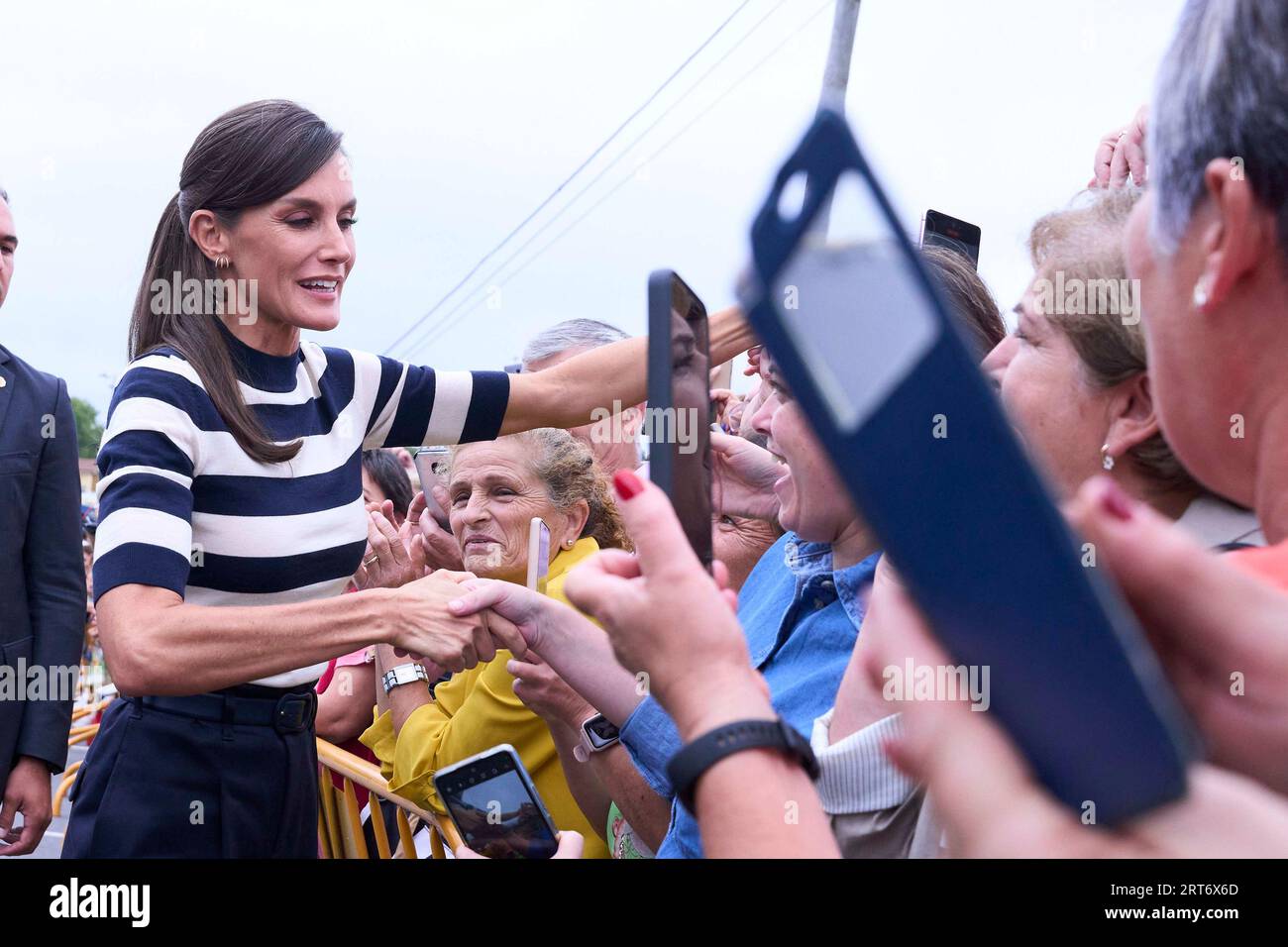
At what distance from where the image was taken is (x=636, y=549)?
0.82m

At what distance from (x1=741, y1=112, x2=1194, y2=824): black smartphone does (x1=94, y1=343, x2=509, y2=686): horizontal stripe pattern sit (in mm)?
1585

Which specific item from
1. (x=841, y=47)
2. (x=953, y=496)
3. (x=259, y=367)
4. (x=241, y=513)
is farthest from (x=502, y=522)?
(x=841, y=47)

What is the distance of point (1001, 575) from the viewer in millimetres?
506

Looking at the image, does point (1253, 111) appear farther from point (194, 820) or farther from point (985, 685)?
point (194, 820)

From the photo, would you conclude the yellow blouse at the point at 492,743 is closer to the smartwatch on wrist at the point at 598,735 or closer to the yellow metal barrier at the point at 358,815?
the yellow metal barrier at the point at 358,815

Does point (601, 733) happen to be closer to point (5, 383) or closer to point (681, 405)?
point (681, 405)

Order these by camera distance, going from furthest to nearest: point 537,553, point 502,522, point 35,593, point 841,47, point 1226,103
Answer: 1. point 841,47
2. point 502,522
3. point 35,593
4. point 537,553
5. point 1226,103

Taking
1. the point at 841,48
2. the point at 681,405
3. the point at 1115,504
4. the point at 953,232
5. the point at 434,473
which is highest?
the point at 841,48

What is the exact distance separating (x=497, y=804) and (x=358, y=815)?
4.14 feet

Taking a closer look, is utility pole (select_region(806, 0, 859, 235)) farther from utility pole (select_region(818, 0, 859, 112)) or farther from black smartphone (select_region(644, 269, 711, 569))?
black smartphone (select_region(644, 269, 711, 569))

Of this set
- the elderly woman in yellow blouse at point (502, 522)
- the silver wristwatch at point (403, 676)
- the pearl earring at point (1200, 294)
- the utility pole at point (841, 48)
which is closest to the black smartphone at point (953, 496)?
the pearl earring at point (1200, 294)

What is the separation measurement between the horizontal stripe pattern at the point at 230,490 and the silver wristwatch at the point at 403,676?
731mm
